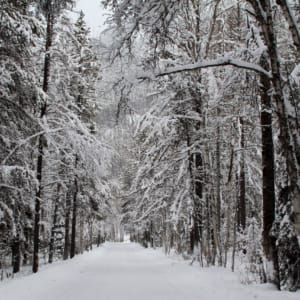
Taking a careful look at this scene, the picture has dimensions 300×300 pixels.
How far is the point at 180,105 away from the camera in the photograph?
1756 cm

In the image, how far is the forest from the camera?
666 cm

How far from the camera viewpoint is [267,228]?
909 cm

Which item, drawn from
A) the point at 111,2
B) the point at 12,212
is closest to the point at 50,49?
the point at 12,212

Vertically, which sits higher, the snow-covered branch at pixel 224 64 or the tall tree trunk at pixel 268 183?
the snow-covered branch at pixel 224 64

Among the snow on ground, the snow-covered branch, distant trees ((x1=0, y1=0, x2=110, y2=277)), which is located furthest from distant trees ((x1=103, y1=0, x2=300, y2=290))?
distant trees ((x1=0, y1=0, x2=110, y2=277))

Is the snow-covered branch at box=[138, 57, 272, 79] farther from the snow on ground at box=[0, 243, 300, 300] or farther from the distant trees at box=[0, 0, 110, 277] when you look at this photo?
the snow on ground at box=[0, 243, 300, 300]

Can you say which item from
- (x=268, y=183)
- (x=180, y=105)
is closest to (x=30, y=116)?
(x=180, y=105)

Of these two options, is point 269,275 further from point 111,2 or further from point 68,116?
point 68,116

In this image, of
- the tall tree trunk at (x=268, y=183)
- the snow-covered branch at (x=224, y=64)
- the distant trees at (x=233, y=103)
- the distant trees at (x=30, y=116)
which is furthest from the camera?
the distant trees at (x=30, y=116)

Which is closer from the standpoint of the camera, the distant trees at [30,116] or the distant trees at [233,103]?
the distant trees at [233,103]

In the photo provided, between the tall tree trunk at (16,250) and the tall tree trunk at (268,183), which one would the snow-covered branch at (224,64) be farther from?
the tall tree trunk at (16,250)

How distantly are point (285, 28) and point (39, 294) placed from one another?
934 cm

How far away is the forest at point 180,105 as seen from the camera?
6664 millimetres

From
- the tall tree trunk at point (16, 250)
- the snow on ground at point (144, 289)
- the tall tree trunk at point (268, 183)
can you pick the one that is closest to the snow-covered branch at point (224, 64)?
the tall tree trunk at point (268, 183)
